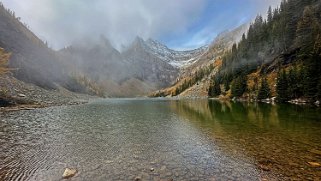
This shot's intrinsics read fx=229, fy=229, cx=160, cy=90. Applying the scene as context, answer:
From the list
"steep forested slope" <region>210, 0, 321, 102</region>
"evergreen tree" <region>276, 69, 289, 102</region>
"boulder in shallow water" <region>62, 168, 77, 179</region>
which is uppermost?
"steep forested slope" <region>210, 0, 321, 102</region>

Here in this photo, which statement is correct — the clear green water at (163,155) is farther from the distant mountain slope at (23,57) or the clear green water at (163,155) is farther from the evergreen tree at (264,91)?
the distant mountain slope at (23,57)

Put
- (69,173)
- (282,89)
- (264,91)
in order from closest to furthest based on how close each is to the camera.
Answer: (69,173) < (282,89) < (264,91)

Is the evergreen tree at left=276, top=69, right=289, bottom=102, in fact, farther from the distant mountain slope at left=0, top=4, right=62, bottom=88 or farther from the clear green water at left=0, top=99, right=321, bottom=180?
the distant mountain slope at left=0, top=4, right=62, bottom=88

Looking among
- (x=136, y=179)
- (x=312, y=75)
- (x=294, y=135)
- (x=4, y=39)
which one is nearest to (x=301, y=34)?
(x=312, y=75)

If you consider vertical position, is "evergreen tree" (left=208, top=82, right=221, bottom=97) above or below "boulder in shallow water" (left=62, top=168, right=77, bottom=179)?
above

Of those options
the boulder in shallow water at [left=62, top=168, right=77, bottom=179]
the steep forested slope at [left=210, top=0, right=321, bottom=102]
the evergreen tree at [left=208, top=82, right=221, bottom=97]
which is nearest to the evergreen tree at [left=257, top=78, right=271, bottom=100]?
the steep forested slope at [left=210, top=0, right=321, bottom=102]

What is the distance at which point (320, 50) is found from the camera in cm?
7588

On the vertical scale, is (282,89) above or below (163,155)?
above

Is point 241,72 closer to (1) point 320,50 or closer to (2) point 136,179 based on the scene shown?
(1) point 320,50

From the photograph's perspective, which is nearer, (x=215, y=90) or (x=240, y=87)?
(x=240, y=87)

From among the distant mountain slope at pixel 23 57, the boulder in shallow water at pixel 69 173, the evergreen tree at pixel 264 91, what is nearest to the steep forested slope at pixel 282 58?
the evergreen tree at pixel 264 91

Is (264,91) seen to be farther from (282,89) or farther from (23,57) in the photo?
(23,57)

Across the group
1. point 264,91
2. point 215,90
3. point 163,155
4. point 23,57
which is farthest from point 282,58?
point 23,57

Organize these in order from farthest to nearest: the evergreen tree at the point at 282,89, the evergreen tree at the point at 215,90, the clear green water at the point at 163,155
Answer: the evergreen tree at the point at 215,90
the evergreen tree at the point at 282,89
the clear green water at the point at 163,155
